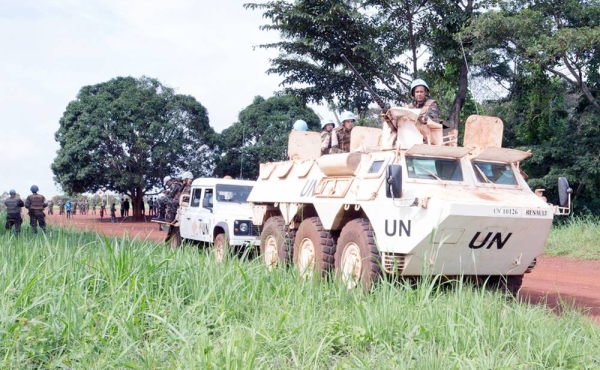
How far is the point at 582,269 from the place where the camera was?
1295 centimetres

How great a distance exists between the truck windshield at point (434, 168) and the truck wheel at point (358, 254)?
780 millimetres

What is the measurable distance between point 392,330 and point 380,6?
15.2 metres

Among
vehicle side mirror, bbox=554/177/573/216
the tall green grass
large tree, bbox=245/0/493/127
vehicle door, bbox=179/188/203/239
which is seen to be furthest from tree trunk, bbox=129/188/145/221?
vehicle side mirror, bbox=554/177/573/216

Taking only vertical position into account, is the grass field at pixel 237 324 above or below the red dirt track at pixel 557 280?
above

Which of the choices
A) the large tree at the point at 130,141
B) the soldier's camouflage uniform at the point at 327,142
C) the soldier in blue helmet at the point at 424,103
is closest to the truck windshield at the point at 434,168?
the soldier in blue helmet at the point at 424,103

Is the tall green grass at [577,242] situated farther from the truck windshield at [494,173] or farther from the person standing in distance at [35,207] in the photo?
the person standing in distance at [35,207]

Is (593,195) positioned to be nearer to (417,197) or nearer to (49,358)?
(417,197)

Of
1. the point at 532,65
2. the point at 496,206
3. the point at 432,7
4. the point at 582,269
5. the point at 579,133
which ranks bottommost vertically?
the point at 582,269

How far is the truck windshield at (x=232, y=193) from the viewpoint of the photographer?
12.4 meters

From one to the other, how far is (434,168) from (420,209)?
926 mm

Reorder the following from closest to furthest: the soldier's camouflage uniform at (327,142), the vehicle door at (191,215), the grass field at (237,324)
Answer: the grass field at (237,324), the soldier's camouflage uniform at (327,142), the vehicle door at (191,215)

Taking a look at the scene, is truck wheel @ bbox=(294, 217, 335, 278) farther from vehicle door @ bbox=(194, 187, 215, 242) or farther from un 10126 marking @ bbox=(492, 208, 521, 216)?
vehicle door @ bbox=(194, 187, 215, 242)

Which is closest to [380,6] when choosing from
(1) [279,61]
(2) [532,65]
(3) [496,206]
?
(1) [279,61]

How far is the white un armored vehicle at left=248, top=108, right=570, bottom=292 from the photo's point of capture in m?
6.88
